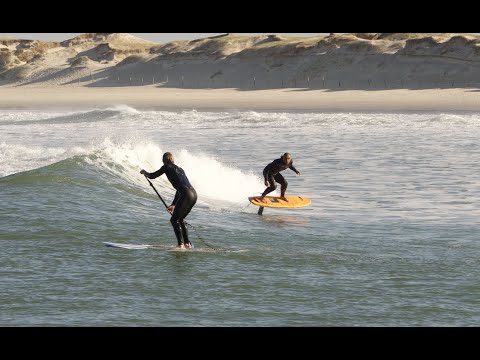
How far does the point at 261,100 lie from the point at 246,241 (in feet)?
200

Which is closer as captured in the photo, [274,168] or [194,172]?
[274,168]

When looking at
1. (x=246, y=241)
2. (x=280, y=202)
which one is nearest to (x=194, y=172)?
(x=280, y=202)

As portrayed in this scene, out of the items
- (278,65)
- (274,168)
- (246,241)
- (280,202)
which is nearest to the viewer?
(246,241)

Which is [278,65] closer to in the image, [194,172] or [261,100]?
[261,100]

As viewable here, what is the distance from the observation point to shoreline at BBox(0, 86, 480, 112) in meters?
63.5

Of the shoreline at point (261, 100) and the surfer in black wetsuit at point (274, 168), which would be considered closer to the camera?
the surfer in black wetsuit at point (274, 168)

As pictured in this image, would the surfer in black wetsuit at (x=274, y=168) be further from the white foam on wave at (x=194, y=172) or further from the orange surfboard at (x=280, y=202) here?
the white foam on wave at (x=194, y=172)

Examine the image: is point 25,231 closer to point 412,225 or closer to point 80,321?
point 80,321

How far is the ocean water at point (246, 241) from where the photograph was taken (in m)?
10.3

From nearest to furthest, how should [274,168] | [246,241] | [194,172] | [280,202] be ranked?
1. [246,241]
2. [274,168]
3. [280,202]
4. [194,172]

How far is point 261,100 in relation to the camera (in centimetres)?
7606

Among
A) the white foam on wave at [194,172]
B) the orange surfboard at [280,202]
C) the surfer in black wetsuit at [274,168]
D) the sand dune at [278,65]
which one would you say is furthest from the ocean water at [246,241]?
the sand dune at [278,65]

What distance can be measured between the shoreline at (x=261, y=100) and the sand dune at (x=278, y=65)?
597cm
